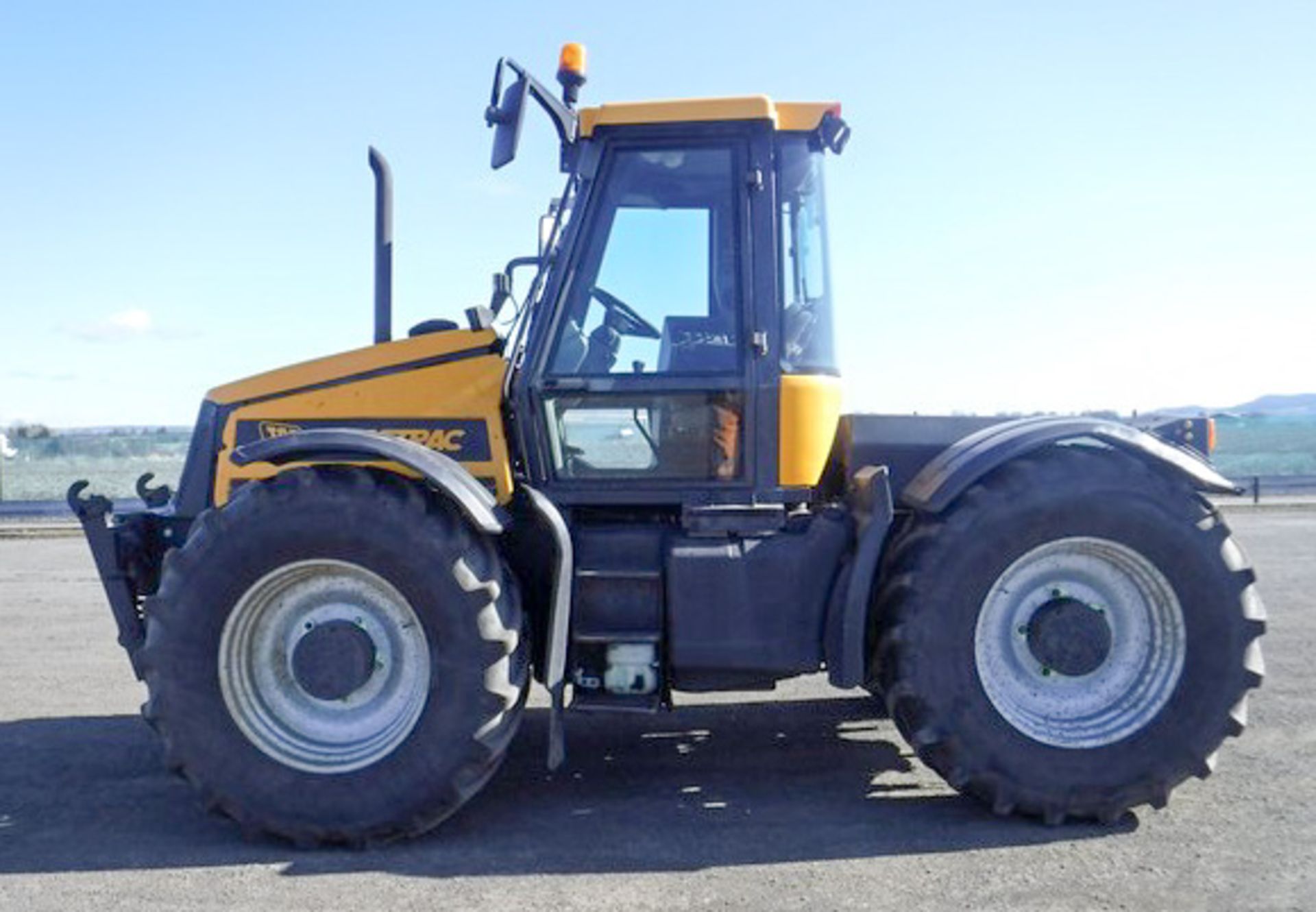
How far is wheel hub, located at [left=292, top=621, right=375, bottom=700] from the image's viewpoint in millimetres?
4551

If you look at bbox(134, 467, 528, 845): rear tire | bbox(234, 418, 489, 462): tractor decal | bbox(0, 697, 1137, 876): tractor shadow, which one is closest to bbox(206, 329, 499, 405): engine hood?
bbox(234, 418, 489, 462): tractor decal

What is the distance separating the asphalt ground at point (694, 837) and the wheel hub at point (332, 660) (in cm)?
63

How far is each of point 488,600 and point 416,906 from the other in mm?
1168

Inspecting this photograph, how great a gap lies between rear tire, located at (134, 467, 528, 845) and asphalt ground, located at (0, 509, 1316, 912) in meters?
0.22

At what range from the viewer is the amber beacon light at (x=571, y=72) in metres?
5.18

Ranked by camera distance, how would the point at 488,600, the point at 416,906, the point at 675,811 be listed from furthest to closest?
the point at 675,811
the point at 488,600
the point at 416,906

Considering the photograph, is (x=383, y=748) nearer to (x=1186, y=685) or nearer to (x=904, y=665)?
(x=904, y=665)

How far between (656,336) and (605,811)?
211cm

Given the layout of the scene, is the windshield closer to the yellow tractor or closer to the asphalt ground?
the yellow tractor

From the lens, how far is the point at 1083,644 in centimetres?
469

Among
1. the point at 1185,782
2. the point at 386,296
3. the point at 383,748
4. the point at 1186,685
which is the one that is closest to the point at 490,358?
the point at 386,296

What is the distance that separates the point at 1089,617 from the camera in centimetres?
470

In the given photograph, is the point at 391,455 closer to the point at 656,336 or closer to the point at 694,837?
the point at 656,336

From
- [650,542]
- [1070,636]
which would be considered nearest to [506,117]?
[650,542]
